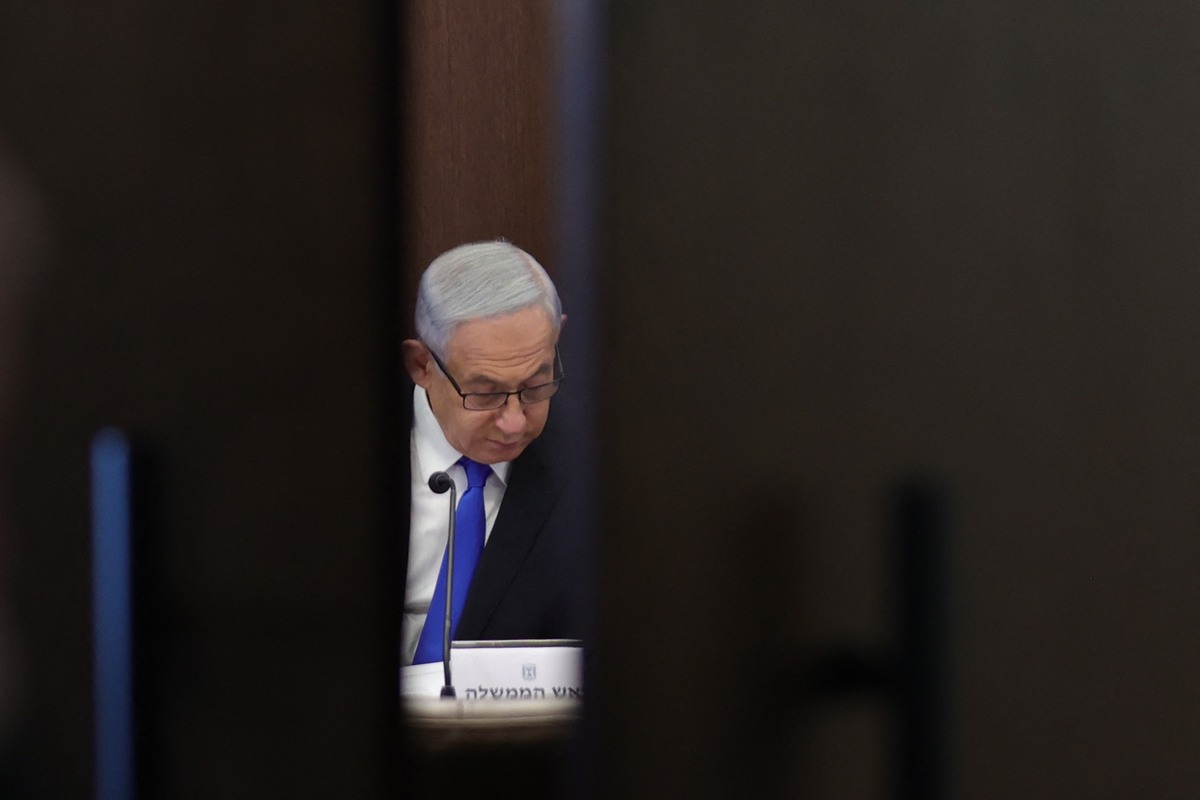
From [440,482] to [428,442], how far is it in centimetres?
4

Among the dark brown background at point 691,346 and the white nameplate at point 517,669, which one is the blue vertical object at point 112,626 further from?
the white nameplate at point 517,669

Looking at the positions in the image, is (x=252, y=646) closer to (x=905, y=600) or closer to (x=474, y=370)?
(x=474, y=370)

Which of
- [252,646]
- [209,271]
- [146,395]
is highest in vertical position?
[209,271]

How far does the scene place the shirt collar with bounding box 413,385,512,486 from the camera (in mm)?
727

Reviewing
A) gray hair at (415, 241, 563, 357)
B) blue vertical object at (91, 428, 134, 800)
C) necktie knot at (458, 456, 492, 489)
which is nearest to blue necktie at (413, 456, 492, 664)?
necktie knot at (458, 456, 492, 489)

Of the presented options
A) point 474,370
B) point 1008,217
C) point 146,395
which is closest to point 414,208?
point 474,370

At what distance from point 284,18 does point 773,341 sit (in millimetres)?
502

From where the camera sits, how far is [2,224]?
2.28 ft

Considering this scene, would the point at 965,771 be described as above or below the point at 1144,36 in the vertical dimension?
below

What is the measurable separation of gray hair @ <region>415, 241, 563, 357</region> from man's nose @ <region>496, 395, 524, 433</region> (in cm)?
7

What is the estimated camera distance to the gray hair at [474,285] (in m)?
0.71

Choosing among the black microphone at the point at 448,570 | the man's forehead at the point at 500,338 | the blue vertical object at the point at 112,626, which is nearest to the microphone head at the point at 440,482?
the black microphone at the point at 448,570

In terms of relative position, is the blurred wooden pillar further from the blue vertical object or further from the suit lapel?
the blue vertical object

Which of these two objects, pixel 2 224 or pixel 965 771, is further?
pixel 965 771
